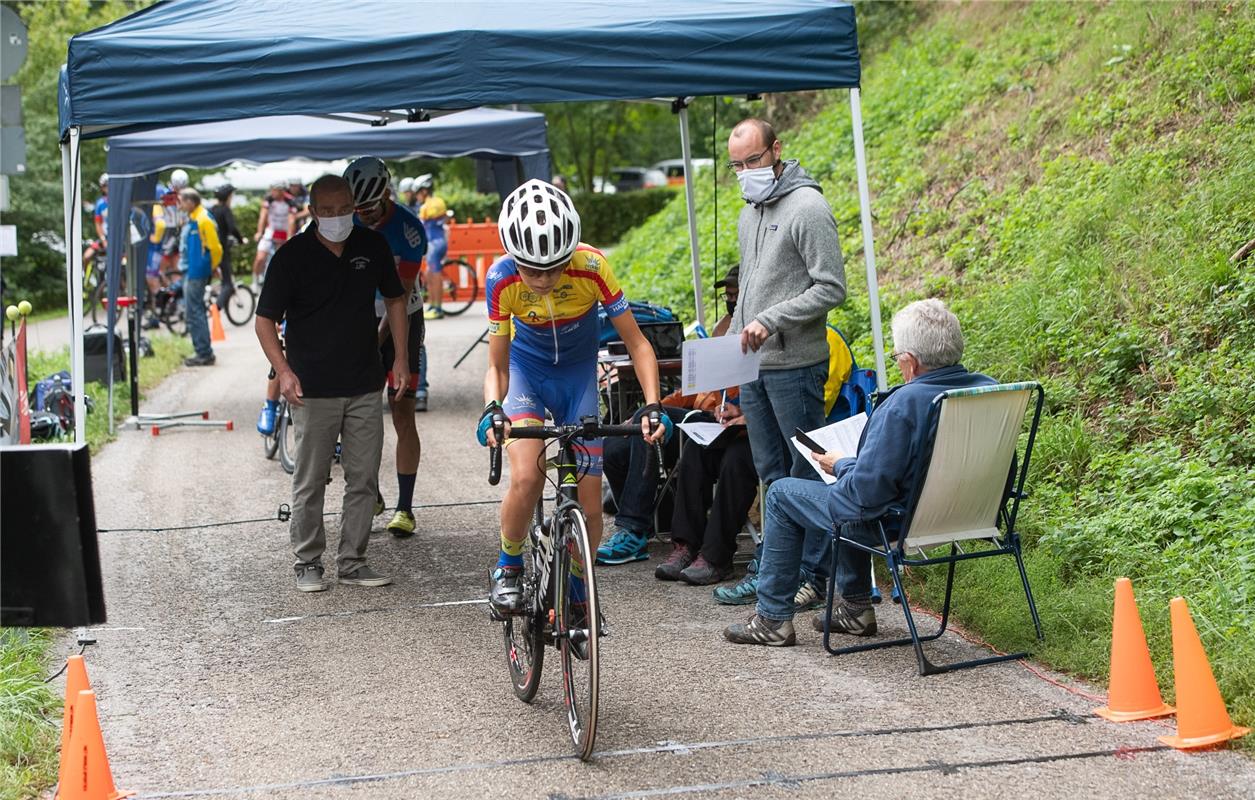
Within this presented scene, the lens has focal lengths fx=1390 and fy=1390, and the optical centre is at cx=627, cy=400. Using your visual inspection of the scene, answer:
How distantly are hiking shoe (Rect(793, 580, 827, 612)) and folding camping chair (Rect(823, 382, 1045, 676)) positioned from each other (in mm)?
783

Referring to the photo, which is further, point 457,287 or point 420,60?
point 457,287

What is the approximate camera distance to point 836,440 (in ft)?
19.7

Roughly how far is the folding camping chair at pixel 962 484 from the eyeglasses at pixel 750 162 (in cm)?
162

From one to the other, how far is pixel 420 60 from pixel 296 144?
20.3 feet

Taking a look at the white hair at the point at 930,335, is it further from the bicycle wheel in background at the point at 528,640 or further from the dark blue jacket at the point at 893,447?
the bicycle wheel in background at the point at 528,640

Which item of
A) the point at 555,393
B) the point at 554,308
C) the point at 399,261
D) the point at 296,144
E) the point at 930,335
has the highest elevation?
the point at 296,144

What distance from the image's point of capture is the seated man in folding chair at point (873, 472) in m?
5.41

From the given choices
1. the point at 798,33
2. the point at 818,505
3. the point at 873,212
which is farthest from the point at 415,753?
the point at 873,212

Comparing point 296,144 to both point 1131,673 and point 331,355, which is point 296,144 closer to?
point 331,355

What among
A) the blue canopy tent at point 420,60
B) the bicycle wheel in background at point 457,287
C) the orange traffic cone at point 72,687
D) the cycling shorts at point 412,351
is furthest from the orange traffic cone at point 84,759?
the bicycle wheel in background at point 457,287

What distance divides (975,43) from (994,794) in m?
13.3

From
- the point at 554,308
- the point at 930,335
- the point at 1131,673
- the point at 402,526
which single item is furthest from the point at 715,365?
the point at 402,526

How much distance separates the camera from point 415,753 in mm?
4844

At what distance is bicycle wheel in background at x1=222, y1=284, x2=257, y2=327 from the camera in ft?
69.7
